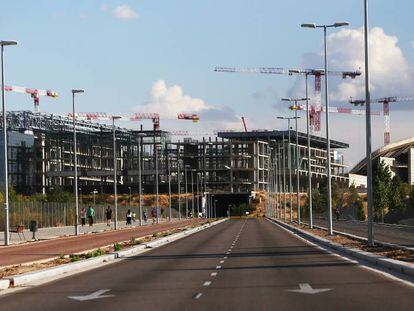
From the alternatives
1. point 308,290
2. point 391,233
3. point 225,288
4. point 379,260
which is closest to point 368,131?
point 379,260

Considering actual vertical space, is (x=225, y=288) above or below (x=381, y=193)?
above

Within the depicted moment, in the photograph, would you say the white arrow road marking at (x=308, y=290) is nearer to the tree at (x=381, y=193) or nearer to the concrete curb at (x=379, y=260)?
the concrete curb at (x=379, y=260)


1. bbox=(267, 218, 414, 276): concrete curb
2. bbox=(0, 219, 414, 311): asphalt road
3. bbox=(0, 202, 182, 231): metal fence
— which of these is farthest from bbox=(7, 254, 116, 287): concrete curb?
bbox=(0, 202, 182, 231): metal fence

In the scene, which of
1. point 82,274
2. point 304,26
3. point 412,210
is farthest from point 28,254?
point 412,210

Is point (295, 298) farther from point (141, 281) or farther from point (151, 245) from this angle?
point (151, 245)

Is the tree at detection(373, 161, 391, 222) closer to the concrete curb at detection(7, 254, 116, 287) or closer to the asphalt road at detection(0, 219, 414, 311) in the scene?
the concrete curb at detection(7, 254, 116, 287)

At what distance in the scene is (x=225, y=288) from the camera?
1775cm

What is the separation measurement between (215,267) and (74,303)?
10.2 metres

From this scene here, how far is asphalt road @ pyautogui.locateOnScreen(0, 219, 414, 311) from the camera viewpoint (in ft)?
47.2

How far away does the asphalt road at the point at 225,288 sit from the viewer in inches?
566

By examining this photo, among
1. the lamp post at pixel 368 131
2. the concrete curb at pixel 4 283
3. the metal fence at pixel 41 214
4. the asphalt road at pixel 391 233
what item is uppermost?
the lamp post at pixel 368 131

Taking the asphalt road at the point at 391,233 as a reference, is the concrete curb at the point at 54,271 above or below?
above

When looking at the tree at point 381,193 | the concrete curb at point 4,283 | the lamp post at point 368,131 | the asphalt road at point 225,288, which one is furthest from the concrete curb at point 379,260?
the tree at point 381,193

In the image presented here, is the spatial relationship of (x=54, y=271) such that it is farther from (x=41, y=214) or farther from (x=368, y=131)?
(x=41, y=214)
